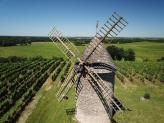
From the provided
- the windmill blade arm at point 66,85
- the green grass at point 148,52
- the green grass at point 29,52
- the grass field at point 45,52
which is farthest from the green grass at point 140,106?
the green grass at point 29,52

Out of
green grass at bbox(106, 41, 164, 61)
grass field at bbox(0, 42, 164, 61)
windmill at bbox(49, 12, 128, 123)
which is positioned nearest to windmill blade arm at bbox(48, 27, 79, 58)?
windmill at bbox(49, 12, 128, 123)

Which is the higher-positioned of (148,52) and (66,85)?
(66,85)

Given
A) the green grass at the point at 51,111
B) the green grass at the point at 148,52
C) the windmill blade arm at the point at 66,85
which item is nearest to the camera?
the windmill blade arm at the point at 66,85

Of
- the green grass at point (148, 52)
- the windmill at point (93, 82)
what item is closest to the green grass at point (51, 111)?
the windmill at point (93, 82)

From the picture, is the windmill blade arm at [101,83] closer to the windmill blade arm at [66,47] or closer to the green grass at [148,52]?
the windmill blade arm at [66,47]

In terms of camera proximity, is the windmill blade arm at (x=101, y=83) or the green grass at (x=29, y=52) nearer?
the windmill blade arm at (x=101, y=83)

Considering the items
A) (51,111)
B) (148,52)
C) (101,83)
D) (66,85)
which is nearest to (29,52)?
(148,52)

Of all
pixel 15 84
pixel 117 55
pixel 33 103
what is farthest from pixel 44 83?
pixel 117 55

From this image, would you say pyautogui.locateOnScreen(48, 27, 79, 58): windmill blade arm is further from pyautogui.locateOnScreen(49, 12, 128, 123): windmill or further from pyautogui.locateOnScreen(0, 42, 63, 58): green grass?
pyautogui.locateOnScreen(0, 42, 63, 58): green grass

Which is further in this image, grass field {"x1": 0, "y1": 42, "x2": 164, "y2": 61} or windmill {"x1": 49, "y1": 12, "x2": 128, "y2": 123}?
grass field {"x1": 0, "y1": 42, "x2": 164, "y2": 61}

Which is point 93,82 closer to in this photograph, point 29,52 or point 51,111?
point 51,111

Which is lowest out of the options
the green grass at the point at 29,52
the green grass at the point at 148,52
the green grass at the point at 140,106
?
the green grass at the point at 148,52

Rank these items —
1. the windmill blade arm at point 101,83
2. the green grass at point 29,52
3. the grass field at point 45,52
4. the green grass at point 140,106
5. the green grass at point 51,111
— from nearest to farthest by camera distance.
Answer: the windmill blade arm at point 101,83, the green grass at point 140,106, the green grass at point 51,111, the green grass at point 29,52, the grass field at point 45,52

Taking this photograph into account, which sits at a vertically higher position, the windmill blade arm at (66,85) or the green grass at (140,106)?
the windmill blade arm at (66,85)
